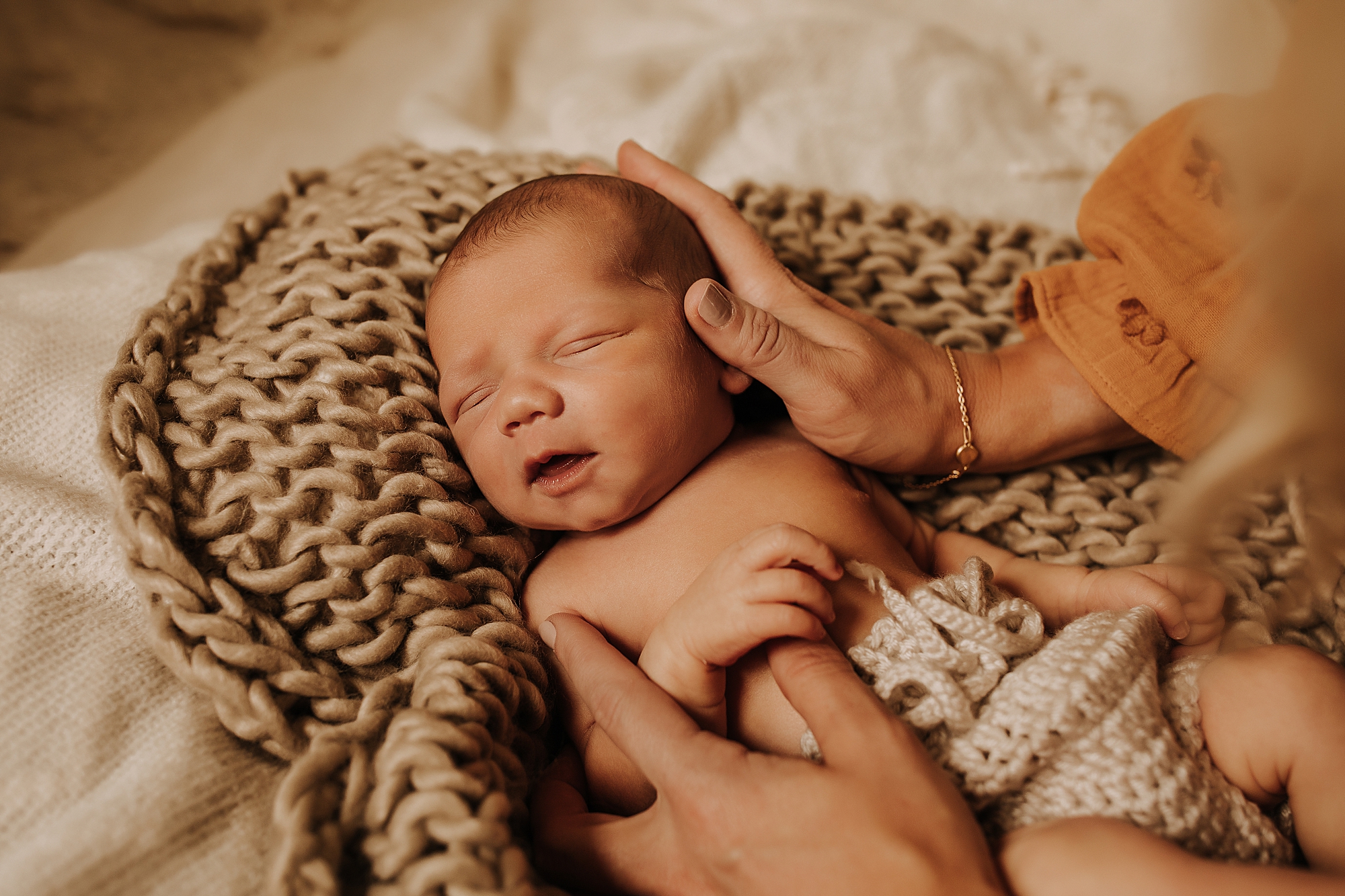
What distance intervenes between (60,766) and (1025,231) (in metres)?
1.34

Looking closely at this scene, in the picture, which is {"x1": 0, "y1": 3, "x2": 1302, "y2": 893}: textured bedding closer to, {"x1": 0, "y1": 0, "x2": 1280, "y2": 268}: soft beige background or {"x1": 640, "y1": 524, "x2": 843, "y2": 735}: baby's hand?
{"x1": 0, "y1": 0, "x2": 1280, "y2": 268}: soft beige background

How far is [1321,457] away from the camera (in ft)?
1.81

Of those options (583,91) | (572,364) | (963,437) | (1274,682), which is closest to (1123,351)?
(963,437)

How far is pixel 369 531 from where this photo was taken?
0.82 metres

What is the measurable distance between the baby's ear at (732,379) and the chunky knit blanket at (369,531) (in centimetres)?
30

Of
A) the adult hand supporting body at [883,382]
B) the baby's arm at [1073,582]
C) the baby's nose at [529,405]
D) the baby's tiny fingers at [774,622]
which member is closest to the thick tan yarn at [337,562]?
the baby's nose at [529,405]

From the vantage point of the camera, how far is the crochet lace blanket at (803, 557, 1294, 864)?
2.33 ft

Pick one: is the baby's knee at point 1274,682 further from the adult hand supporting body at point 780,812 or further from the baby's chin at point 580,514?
the baby's chin at point 580,514

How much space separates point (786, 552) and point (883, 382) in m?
0.33

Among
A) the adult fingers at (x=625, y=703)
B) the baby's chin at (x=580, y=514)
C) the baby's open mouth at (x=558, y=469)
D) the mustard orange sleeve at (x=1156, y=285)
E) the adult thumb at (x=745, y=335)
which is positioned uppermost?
the mustard orange sleeve at (x=1156, y=285)

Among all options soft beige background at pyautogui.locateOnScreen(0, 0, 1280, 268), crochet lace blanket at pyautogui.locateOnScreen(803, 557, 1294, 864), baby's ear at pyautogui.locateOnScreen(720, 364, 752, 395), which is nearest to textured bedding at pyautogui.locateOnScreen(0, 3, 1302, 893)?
soft beige background at pyautogui.locateOnScreen(0, 0, 1280, 268)

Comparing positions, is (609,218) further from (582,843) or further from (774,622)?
(582,843)

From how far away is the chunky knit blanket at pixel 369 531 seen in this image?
2.24 feet

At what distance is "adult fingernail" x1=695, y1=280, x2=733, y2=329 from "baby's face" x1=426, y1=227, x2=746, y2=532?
51mm
